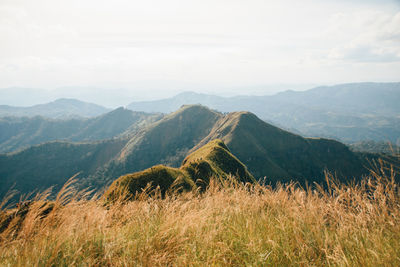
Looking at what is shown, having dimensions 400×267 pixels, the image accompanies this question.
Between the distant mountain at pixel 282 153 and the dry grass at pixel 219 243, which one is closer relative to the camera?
the dry grass at pixel 219 243

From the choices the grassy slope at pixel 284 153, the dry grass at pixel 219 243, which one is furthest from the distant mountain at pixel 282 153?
the dry grass at pixel 219 243

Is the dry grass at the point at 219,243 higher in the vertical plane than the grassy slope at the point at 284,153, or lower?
higher

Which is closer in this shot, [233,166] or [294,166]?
[233,166]

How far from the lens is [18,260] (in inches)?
111

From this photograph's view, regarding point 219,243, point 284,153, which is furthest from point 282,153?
point 219,243

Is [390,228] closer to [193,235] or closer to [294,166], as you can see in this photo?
[193,235]

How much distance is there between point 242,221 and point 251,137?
152713 millimetres

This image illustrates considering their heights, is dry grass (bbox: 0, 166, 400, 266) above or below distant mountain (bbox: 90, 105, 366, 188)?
above

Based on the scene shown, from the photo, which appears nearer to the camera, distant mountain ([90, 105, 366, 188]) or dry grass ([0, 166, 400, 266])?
dry grass ([0, 166, 400, 266])

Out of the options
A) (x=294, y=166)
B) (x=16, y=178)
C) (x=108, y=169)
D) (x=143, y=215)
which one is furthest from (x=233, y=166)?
(x=16, y=178)

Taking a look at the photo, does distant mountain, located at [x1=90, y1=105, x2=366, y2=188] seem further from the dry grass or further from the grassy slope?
the dry grass

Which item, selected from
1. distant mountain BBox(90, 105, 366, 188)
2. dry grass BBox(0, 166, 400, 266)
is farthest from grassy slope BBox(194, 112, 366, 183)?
dry grass BBox(0, 166, 400, 266)

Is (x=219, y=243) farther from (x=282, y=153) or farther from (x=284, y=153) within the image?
(x=284, y=153)

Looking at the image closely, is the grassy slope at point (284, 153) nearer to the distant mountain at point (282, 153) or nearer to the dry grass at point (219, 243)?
the distant mountain at point (282, 153)
